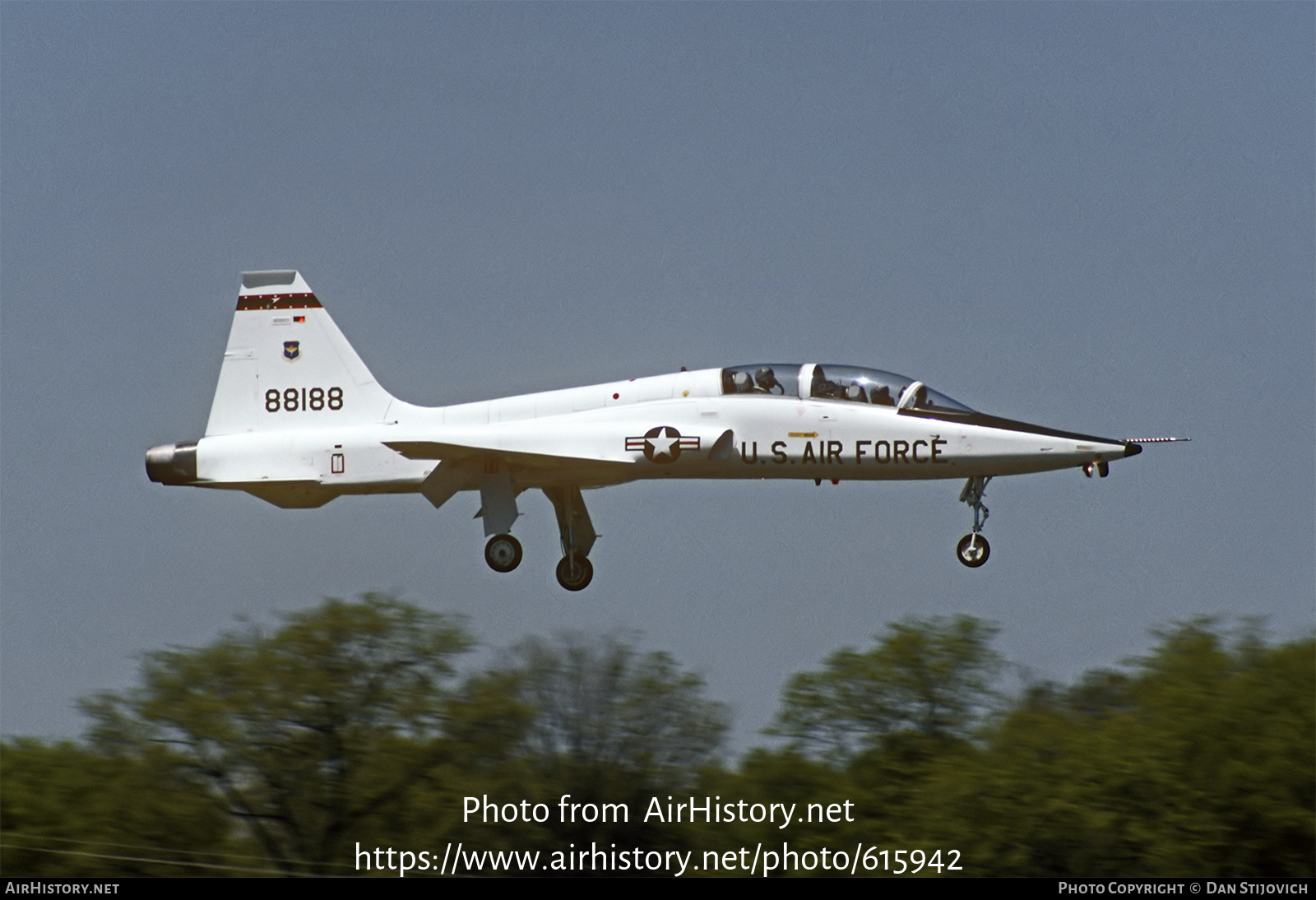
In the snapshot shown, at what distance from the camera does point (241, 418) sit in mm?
30453

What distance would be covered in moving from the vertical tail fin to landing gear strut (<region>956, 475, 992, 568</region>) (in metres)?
9.31

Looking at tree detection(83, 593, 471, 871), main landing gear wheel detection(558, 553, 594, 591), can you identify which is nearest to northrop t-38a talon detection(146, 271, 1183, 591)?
main landing gear wheel detection(558, 553, 594, 591)

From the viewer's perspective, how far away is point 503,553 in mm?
28984

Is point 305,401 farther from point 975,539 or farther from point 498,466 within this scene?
point 975,539

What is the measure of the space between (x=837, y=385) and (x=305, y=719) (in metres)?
13.3

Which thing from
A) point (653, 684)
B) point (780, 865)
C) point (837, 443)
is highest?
point (837, 443)

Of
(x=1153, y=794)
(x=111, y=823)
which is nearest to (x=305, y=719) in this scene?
(x=111, y=823)

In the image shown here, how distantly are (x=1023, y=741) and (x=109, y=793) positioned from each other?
56.9ft

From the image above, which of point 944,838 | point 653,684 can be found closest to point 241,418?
point 653,684

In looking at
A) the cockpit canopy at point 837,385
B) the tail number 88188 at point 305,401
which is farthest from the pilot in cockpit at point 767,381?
the tail number 88188 at point 305,401

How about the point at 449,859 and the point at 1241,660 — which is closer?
the point at 449,859

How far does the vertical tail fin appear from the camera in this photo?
30.4 m

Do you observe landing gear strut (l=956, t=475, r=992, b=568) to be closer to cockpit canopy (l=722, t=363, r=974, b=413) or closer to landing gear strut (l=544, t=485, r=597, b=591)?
cockpit canopy (l=722, t=363, r=974, b=413)

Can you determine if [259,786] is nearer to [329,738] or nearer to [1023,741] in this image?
[329,738]
